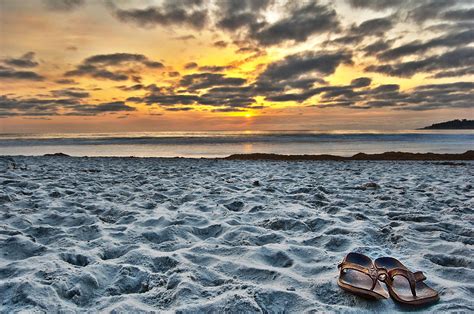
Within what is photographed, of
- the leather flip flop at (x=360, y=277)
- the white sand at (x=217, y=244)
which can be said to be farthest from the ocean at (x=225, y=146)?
the leather flip flop at (x=360, y=277)

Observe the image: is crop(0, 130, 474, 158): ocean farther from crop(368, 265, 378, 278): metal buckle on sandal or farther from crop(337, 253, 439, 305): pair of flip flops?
crop(368, 265, 378, 278): metal buckle on sandal

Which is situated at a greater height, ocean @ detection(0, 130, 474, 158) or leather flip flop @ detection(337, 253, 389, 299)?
ocean @ detection(0, 130, 474, 158)

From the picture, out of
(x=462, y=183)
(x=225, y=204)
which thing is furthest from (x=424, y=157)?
(x=225, y=204)

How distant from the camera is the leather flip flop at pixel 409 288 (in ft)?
6.94

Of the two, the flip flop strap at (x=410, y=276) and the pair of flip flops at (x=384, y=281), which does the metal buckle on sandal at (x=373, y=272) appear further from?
the flip flop strap at (x=410, y=276)

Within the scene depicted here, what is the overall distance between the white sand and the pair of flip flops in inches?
2.5

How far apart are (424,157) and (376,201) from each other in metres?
10.2

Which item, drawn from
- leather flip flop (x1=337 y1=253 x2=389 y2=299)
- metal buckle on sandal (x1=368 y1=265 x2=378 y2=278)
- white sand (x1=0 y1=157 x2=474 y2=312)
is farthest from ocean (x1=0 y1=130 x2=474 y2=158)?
metal buckle on sandal (x1=368 y1=265 x2=378 y2=278)

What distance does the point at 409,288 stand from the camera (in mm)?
2271

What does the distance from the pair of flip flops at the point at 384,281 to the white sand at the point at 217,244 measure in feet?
0.21

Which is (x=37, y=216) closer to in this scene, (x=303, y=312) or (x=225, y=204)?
(x=225, y=204)

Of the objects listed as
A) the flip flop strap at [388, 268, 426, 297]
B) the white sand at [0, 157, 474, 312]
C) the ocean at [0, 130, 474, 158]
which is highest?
the ocean at [0, 130, 474, 158]

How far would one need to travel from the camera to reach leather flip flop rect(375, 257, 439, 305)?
2115mm

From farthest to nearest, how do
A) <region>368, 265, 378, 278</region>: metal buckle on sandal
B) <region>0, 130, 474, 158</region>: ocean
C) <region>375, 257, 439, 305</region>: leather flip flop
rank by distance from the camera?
<region>0, 130, 474, 158</region>: ocean < <region>368, 265, 378, 278</region>: metal buckle on sandal < <region>375, 257, 439, 305</region>: leather flip flop
